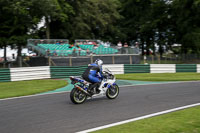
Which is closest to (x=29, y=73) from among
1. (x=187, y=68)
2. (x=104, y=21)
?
(x=187, y=68)

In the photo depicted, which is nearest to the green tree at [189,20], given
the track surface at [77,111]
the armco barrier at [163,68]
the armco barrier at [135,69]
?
the armco barrier at [163,68]

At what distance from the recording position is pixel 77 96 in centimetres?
884

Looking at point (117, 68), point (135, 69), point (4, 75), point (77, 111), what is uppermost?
point (117, 68)

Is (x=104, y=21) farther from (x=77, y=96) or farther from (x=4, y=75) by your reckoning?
(x=77, y=96)

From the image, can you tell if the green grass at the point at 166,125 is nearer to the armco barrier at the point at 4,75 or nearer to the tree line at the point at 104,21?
the armco barrier at the point at 4,75

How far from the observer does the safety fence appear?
1738 centimetres

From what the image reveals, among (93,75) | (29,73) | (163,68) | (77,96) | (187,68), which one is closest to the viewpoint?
(77,96)

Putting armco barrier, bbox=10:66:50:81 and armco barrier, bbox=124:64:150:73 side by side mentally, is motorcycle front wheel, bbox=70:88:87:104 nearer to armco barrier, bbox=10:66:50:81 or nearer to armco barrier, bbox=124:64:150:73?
armco barrier, bbox=10:66:50:81

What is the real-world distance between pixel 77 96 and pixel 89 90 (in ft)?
1.62

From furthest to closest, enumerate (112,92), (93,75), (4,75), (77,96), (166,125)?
1. (4,75)
2. (112,92)
3. (93,75)
4. (77,96)
5. (166,125)

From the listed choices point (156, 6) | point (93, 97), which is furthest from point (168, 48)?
point (93, 97)

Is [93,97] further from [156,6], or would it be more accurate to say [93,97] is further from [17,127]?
[156,6]

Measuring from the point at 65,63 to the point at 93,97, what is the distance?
1293 centimetres

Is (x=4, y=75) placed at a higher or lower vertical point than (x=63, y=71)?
lower
